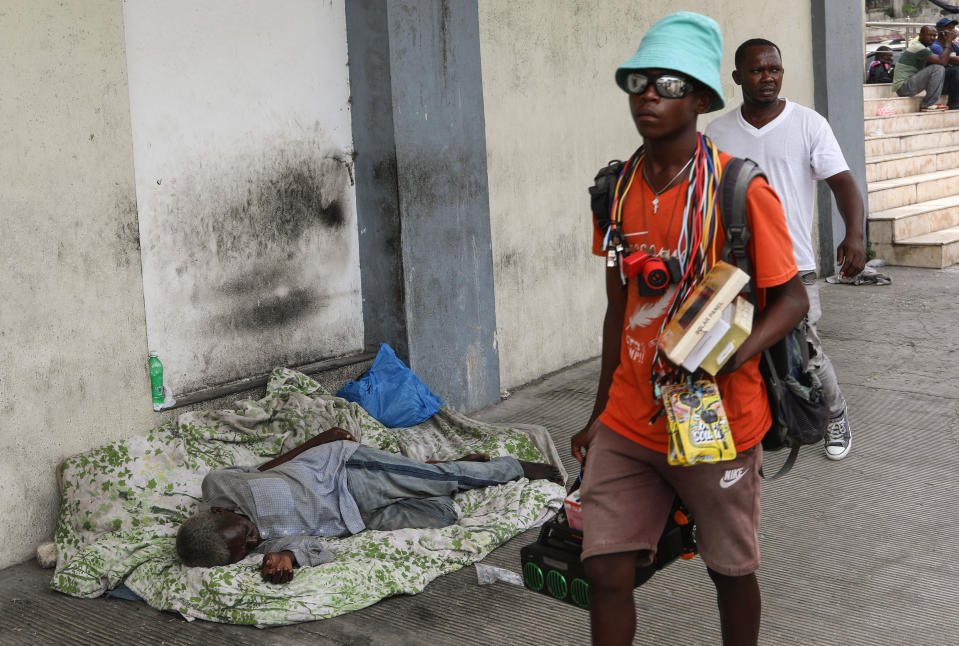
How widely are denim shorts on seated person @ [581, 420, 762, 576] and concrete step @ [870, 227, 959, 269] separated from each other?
8.06 meters

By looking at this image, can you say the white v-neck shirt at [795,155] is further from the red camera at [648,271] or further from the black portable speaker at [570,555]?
the red camera at [648,271]

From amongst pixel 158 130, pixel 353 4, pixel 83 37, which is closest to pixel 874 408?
pixel 353 4

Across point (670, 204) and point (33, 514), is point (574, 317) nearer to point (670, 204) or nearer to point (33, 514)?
point (33, 514)

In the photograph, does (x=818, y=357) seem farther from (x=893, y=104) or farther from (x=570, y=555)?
(x=893, y=104)

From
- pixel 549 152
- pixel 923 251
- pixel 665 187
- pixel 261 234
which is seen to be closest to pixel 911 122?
pixel 923 251

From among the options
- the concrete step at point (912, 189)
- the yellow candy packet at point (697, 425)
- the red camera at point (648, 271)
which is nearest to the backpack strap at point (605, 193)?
the red camera at point (648, 271)

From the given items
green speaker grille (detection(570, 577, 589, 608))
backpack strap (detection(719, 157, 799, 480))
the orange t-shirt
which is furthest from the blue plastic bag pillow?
backpack strap (detection(719, 157, 799, 480))

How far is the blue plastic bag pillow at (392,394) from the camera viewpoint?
5.39 meters

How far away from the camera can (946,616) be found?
352 cm

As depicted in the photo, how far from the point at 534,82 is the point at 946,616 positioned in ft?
13.5

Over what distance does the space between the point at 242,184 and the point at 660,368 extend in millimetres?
3207

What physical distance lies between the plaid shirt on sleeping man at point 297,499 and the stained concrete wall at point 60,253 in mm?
649

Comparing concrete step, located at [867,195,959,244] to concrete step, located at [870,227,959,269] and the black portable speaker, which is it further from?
the black portable speaker

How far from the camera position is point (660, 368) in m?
2.48
